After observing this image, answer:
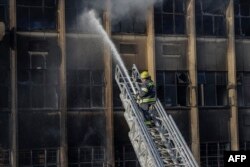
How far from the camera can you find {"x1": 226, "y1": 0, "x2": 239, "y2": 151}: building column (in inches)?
954

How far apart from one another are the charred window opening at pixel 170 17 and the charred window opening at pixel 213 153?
551 cm

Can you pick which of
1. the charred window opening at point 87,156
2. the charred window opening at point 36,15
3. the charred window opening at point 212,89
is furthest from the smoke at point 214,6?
the charred window opening at point 87,156

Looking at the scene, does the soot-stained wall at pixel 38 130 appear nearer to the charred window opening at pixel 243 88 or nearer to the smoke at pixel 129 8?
the smoke at pixel 129 8

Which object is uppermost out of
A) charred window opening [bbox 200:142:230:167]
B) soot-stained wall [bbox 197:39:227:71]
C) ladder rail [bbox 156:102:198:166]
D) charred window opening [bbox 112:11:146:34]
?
charred window opening [bbox 112:11:146:34]

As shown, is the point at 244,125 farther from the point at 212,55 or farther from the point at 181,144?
the point at 181,144

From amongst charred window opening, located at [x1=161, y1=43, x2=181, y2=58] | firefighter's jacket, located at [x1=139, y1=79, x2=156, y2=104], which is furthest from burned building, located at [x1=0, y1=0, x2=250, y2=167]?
firefighter's jacket, located at [x1=139, y1=79, x2=156, y2=104]

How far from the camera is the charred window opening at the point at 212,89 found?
80.3 feet

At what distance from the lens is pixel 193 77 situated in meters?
23.9

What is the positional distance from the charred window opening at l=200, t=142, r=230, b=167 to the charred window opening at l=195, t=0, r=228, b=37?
5289 mm

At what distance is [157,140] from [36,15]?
8.27 metres

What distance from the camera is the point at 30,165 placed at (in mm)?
21453

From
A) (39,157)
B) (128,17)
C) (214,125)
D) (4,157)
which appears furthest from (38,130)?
(214,125)

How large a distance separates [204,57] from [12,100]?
9.23 metres

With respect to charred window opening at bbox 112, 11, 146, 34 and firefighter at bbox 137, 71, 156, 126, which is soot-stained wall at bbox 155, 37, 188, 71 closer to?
charred window opening at bbox 112, 11, 146, 34
